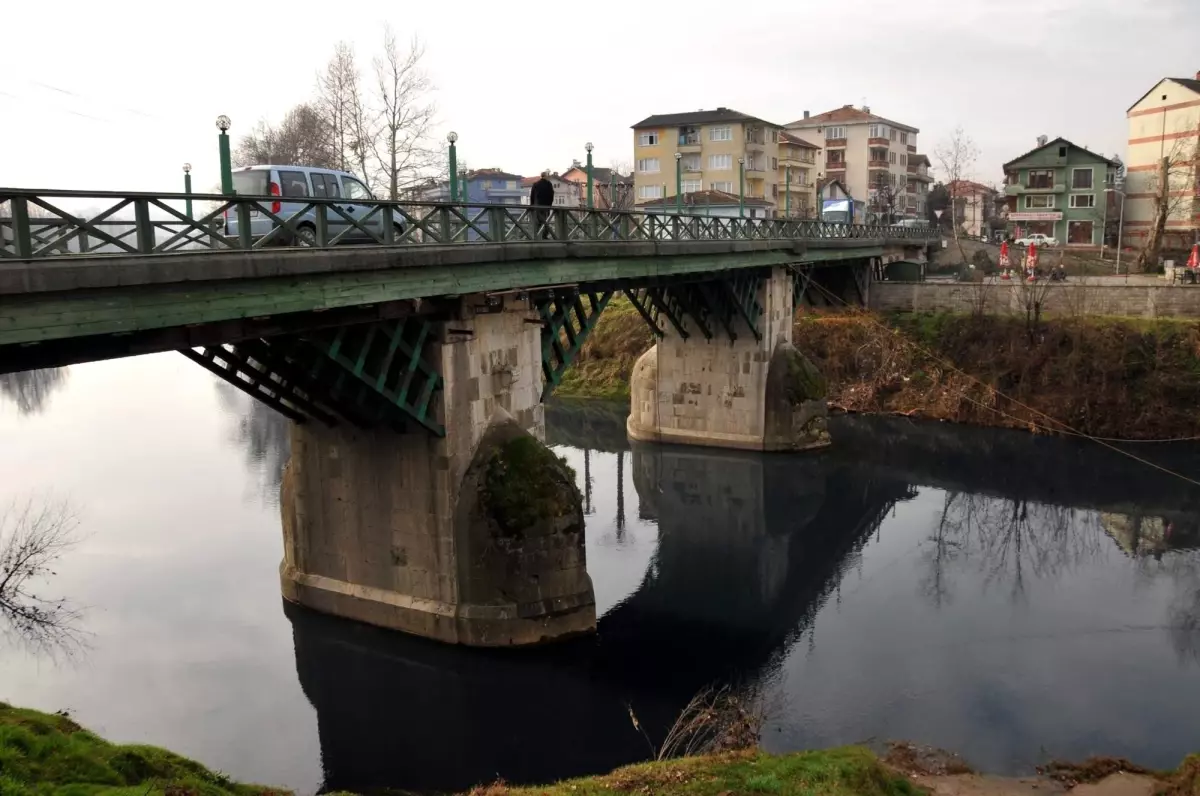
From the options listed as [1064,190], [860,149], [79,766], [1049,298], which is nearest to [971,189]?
[860,149]

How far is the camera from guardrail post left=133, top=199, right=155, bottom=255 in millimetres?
10508

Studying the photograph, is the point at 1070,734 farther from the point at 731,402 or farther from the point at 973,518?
the point at 731,402

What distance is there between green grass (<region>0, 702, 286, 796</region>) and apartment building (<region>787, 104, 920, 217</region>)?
8468cm

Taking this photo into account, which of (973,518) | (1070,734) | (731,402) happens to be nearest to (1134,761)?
(1070,734)

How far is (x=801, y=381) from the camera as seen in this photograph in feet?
107

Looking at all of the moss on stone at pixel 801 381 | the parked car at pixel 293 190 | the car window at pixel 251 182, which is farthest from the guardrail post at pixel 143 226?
the moss on stone at pixel 801 381

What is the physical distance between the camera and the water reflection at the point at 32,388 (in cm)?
4669

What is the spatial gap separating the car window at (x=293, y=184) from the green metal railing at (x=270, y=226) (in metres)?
0.25

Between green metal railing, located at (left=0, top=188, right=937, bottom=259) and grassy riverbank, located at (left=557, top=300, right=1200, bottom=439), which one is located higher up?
green metal railing, located at (left=0, top=188, right=937, bottom=259)

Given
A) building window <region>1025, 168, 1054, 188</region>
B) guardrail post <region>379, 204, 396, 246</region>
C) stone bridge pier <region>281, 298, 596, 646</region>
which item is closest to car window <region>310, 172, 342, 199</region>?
guardrail post <region>379, 204, 396, 246</region>

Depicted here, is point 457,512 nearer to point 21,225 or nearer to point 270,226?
point 270,226

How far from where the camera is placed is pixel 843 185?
84.5 m

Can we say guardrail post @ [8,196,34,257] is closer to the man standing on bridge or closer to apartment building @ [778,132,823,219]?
the man standing on bridge

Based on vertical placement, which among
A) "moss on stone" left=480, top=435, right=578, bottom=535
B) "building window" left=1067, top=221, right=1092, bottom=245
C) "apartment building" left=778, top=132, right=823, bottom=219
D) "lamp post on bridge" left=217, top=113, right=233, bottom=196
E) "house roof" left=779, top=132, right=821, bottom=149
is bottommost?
"moss on stone" left=480, top=435, right=578, bottom=535
